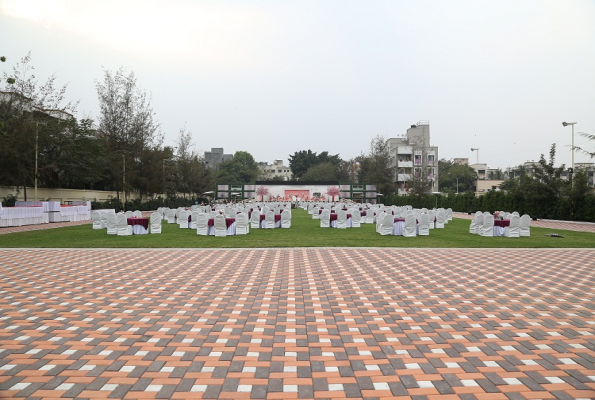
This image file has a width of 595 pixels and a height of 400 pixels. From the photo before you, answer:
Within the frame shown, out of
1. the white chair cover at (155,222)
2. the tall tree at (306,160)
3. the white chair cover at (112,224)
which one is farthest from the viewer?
the tall tree at (306,160)

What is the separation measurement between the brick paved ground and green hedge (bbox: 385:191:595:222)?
15559 millimetres

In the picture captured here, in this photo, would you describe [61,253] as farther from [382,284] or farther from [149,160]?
[149,160]

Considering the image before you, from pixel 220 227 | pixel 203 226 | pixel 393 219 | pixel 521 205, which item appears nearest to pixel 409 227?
pixel 393 219

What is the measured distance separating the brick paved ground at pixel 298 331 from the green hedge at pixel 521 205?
15559 mm

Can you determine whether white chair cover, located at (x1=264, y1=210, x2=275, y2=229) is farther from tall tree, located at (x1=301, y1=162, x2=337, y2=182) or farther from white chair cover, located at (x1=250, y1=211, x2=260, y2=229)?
tall tree, located at (x1=301, y1=162, x2=337, y2=182)

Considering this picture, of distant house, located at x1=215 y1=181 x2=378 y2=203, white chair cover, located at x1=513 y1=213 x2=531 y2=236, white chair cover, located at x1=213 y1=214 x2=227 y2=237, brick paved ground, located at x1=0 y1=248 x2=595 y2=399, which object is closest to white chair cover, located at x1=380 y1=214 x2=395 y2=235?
white chair cover, located at x1=513 y1=213 x2=531 y2=236

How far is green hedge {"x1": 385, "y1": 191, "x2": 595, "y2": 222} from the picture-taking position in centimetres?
2057

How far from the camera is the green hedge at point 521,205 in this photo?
67.5ft

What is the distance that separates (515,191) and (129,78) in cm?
3135

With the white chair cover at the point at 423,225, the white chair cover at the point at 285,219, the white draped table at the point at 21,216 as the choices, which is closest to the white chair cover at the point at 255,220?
the white chair cover at the point at 285,219

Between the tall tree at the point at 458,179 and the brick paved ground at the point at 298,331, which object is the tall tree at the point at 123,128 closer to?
the brick paved ground at the point at 298,331

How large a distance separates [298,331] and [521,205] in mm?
24576

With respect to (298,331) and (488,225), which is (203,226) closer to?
(488,225)

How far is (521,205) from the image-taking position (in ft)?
80.2
